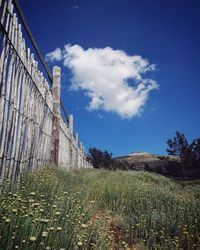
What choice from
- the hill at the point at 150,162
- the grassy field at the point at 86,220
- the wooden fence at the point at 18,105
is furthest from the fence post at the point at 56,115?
the hill at the point at 150,162

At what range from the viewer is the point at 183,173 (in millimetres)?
29531

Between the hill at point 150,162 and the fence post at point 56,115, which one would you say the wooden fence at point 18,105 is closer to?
the fence post at point 56,115

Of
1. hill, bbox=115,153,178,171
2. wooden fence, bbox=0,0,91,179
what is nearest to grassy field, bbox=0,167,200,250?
wooden fence, bbox=0,0,91,179

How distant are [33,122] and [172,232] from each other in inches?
123

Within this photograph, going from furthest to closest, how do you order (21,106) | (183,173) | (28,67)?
(183,173), (28,67), (21,106)

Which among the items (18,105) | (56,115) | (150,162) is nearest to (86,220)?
(18,105)

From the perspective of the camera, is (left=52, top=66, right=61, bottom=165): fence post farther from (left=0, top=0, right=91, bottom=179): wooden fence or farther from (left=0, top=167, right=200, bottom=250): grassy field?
(left=0, top=167, right=200, bottom=250): grassy field

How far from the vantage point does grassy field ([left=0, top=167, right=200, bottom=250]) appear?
1887 millimetres

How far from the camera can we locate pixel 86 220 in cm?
A: 327

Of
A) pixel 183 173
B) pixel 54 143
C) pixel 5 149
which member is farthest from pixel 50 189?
pixel 183 173

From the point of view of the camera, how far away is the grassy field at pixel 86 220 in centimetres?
189

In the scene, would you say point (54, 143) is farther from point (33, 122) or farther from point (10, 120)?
point (10, 120)

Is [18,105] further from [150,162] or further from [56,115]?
[150,162]

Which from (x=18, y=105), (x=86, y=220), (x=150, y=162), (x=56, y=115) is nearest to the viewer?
(x=86, y=220)
